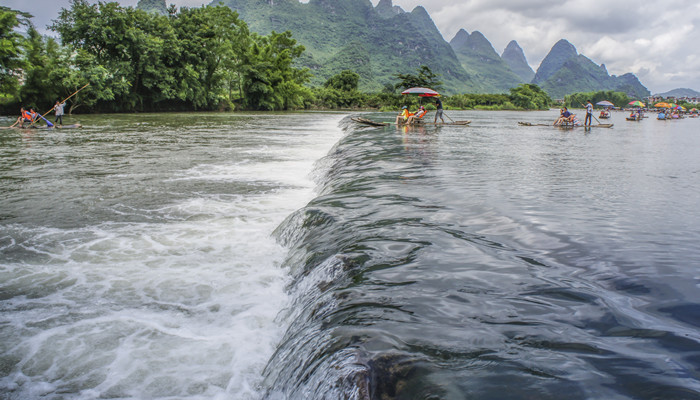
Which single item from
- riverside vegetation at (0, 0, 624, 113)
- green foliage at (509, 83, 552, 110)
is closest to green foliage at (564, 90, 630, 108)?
Result: green foliage at (509, 83, 552, 110)

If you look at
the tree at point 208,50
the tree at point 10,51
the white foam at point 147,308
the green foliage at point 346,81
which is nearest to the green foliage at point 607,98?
the green foliage at point 346,81

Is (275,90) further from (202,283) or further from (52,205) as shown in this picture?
(202,283)

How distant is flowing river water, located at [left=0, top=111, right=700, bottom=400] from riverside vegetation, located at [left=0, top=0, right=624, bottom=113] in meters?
30.4

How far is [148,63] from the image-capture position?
126 feet

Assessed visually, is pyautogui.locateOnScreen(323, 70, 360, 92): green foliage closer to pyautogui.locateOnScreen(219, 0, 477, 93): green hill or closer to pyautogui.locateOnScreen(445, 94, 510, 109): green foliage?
pyautogui.locateOnScreen(445, 94, 510, 109): green foliage

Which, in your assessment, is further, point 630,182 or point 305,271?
point 630,182

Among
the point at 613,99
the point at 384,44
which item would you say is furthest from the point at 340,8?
the point at 613,99

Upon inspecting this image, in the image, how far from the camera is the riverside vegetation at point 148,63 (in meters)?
32.8

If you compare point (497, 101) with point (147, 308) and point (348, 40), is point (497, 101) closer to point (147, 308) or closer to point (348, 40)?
point (147, 308)

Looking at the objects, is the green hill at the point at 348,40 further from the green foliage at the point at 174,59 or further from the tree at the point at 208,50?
the tree at the point at 208,50

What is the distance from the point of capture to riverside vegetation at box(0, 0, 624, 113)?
32781 millimetres

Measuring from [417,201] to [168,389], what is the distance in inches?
170

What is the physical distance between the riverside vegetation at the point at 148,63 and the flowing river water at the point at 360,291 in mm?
30446

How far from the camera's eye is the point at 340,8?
195m
